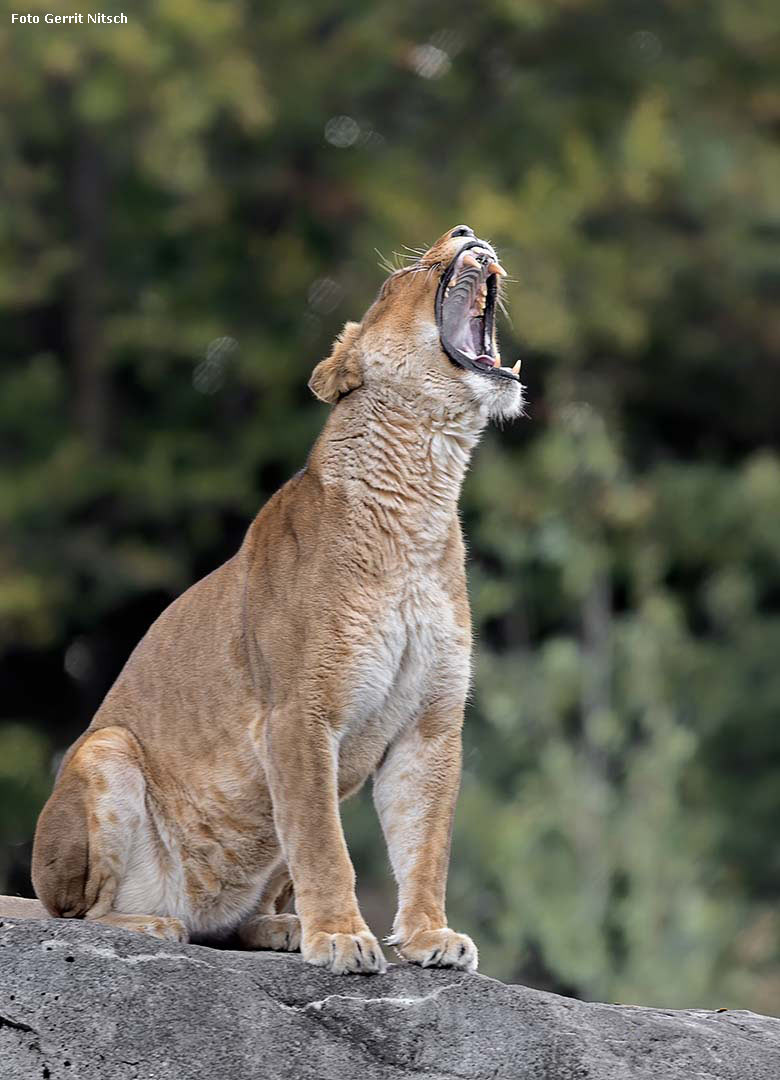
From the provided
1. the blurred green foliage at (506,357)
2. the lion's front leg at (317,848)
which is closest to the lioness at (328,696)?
the lion's front leg at (317,848)

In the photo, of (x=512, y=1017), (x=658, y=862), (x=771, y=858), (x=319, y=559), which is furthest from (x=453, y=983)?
(x=771, y=858)

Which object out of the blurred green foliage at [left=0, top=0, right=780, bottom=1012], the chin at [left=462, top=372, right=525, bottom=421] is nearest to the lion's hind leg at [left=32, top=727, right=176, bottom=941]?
the chin at [left=462, top=372, right=525, bottom=421]

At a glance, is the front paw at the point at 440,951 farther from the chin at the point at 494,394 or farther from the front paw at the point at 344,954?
the chin at the point at 494,394

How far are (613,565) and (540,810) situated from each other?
381 centimetres

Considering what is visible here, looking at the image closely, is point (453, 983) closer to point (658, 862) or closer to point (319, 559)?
point (319, 559)

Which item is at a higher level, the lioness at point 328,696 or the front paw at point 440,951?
the lioness at point 328,696

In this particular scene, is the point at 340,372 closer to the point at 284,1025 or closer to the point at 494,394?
the point at 494,394

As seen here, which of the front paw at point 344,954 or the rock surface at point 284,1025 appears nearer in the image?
the rock surface at point 284,1025

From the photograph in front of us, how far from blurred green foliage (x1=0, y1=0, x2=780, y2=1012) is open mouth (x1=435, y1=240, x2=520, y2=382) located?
35.0ft

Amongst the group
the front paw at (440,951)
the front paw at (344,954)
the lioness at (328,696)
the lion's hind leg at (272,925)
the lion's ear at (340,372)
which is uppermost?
the lion's ear at (340,372)

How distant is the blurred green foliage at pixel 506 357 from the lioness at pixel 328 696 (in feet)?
35.2

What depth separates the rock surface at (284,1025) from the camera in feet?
19.1

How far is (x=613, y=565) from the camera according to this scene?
2066 centimetres

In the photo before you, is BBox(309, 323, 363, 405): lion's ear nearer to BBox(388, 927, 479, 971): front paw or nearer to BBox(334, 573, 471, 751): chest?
BBox(334, 573, 471, 751): chest
